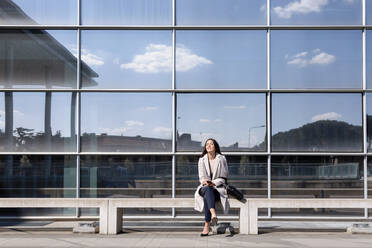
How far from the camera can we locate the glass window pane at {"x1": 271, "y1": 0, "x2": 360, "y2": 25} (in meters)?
11.1

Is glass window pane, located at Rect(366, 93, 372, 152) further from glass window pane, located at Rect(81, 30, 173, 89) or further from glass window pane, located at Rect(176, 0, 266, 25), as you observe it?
glass window pane, located at Rect(81, 30, 173, 89)

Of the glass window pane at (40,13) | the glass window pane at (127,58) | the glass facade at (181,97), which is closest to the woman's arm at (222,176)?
the glass facade at (181,97)

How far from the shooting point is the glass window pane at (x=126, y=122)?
11039mm

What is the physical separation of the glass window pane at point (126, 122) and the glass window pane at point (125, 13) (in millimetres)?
1758

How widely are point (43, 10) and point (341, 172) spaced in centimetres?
801

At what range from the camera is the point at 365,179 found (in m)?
10.9

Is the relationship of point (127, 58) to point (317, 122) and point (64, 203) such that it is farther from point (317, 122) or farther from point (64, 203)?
point (317, 122)

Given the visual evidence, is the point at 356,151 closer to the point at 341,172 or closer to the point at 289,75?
the point at 341,172

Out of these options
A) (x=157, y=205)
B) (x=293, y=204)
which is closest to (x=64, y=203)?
(x=157, y=205)

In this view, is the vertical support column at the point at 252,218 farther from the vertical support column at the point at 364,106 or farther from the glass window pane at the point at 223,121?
the vertical support column at the point at 364,106

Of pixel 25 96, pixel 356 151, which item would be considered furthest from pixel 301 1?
pixel 25 96

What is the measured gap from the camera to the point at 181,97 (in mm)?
11156

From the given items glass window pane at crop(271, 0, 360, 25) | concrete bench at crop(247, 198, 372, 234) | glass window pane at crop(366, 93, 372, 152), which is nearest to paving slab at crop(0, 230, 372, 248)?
concrete bench at crop(247, 198, 372, 234)

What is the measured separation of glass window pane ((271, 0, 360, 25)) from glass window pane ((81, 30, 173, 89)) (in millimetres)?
2686
